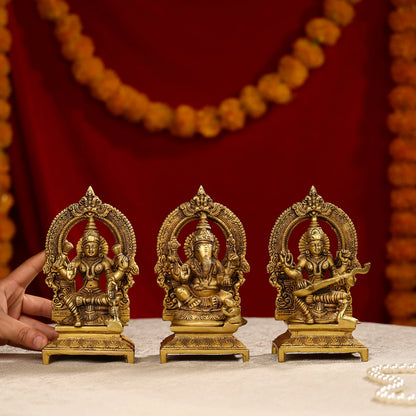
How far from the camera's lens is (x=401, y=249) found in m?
4.25

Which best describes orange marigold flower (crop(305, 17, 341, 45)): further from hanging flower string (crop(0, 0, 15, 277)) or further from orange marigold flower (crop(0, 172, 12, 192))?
orange marigold flower (crop(0, 172, 12, 192))

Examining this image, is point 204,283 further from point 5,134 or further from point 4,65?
point 4,65

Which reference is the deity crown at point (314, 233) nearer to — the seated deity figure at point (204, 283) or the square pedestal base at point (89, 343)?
the seated deity figure at point (204, 283)

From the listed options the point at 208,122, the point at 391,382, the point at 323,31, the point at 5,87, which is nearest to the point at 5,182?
the point at 5,87

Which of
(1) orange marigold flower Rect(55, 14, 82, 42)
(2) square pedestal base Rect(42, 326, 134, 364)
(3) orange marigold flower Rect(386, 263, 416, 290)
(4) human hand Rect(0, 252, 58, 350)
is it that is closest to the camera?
(2) square pedestal base Rect(42, 326, 134, 364)

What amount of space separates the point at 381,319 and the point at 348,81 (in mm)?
1473

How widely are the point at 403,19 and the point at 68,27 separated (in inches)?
76.4

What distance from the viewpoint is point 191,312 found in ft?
7.47

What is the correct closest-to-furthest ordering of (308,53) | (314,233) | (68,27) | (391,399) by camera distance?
(391,399)
(314,233)
(68,27)
(308,53)

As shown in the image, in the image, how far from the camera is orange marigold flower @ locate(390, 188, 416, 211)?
13.9 ft

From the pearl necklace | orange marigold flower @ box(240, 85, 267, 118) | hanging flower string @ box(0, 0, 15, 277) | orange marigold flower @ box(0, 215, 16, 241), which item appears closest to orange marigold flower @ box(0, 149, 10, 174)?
hanging flower string @ box(0, 0, 15, 277)

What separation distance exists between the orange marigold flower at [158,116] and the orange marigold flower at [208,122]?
0.17 meters

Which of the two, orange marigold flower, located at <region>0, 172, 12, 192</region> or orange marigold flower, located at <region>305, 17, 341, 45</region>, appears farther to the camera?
orange marigold flower, located at <region>305, 17, 341, 45</region>

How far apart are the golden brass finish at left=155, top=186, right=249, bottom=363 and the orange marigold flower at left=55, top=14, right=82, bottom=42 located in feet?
6.87
